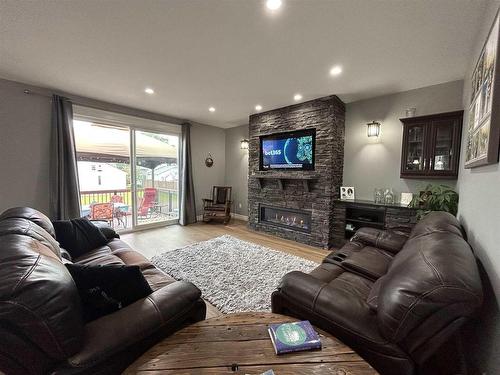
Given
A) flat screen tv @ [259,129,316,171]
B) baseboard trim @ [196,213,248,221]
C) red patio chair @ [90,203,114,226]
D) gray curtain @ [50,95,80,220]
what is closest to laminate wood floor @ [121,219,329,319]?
baseboard trim @ [196,213,248,221]

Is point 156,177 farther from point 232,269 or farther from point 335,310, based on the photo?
point 335,310

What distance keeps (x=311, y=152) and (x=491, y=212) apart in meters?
2.83

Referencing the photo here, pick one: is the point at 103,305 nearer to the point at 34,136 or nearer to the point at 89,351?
the point at 89,351

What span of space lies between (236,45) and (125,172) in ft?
11.6

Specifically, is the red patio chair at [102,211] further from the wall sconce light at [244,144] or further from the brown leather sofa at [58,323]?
the brown leather sofa at [58,323]

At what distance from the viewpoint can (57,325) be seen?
777mm

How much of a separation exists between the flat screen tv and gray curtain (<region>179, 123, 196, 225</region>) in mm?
1822

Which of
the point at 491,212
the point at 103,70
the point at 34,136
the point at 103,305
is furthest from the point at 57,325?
the point at 34,136

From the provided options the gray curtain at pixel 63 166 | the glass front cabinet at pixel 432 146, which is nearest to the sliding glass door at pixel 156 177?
the gray curtain at pixel 63 166

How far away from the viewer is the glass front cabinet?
271 cm

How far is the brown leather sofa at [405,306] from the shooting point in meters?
0.81

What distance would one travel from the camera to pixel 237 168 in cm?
588

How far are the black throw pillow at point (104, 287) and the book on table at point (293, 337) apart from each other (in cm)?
74

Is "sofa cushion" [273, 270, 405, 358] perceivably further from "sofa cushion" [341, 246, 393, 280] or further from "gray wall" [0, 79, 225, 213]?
"gray wall" [0, 79, 225, 213]
